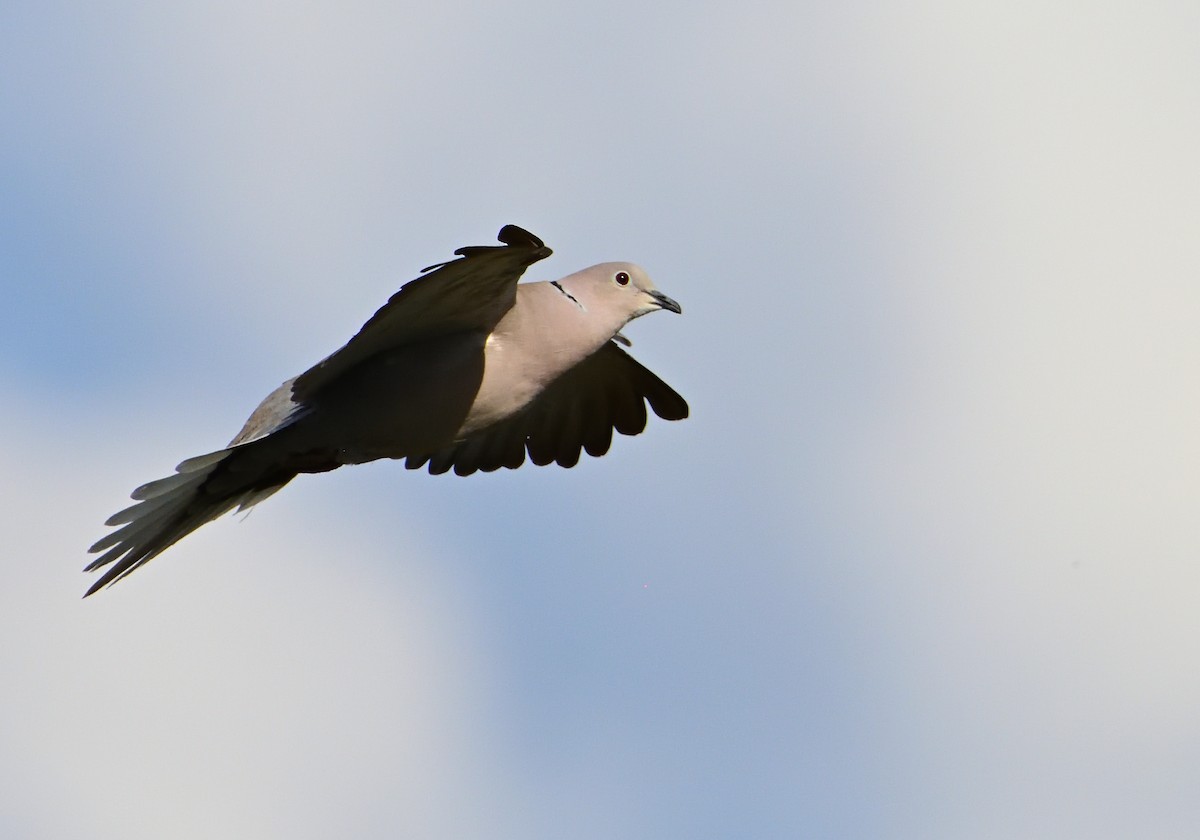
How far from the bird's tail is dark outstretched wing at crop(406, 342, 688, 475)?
147cm

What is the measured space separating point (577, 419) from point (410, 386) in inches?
82.1

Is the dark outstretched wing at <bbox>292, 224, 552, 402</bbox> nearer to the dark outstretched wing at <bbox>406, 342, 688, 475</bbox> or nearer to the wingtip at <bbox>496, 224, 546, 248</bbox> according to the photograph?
the wingtip at <bbox>496, 224, 546, 248</bbox>

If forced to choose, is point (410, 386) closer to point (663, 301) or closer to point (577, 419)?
point (663, 301)

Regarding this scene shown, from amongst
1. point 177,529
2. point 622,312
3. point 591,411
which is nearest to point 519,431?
point 591,411

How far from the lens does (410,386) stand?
8.55 meters

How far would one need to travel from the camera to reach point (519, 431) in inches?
410

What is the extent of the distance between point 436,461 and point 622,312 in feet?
5.65

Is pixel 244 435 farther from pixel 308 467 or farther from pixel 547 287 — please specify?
pixel 547 287

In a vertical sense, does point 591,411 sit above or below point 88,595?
above

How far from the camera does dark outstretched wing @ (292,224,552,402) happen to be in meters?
7.82

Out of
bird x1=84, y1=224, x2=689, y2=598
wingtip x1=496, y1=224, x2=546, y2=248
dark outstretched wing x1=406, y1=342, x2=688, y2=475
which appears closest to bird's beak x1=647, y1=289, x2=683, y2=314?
bird x1=84, y1=224, x2=689, y2=598

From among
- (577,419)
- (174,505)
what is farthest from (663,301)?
(174,505)

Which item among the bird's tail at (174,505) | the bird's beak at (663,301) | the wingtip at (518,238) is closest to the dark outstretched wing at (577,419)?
the bird's beak at (663,301)

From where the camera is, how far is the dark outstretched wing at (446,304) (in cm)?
782
